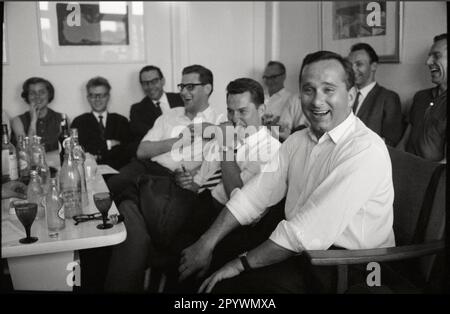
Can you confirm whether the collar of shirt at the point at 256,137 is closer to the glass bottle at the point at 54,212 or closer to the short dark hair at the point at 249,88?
the short dark hair at the point at 249,88

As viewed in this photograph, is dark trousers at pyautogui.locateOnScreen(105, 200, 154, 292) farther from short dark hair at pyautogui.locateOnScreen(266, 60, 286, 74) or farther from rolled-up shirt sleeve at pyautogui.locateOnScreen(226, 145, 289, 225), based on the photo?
short dark hair at pyautogui.locateOnScreen(266, 60, 286, 74)

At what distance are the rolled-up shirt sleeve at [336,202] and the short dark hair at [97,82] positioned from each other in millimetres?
721

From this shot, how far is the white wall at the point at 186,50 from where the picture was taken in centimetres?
121

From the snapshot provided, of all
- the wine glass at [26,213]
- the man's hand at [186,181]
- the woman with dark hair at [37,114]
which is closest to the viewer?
the wine glass at [26,213]

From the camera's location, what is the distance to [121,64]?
1.28 metres

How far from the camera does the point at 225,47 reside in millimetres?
1290

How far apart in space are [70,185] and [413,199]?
3.48ft

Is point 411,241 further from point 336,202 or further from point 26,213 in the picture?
point 26,213

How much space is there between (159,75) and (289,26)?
0.48 meters

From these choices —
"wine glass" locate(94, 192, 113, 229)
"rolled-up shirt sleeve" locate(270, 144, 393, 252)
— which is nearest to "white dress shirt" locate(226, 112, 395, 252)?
"rolled-up shirt sleeve" locate(270, 144, 393, 252)

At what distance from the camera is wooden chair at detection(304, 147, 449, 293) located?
95cm

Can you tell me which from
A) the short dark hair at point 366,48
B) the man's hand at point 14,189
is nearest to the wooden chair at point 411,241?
the short dark hair at point 366,48

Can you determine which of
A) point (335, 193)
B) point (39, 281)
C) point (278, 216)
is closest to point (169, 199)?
point (278, 216)

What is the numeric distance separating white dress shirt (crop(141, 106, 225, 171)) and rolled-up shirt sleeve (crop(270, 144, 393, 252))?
15.9 inches
